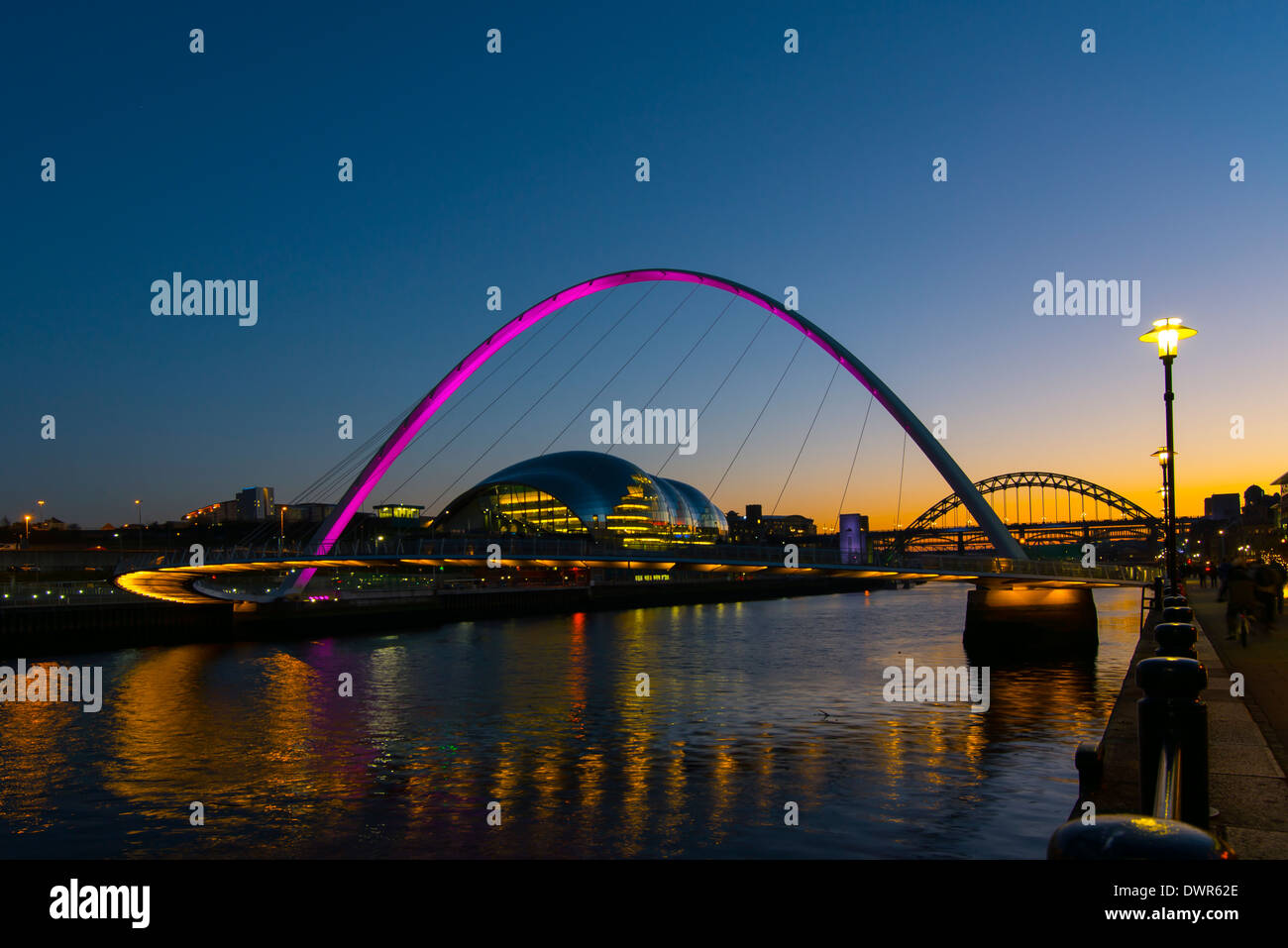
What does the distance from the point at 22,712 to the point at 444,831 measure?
2096cm

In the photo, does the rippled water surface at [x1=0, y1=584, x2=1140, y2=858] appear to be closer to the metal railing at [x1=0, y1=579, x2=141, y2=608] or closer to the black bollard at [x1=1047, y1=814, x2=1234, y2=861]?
the metal railing at [x1=0, y1=579, x2=141, y2=608]

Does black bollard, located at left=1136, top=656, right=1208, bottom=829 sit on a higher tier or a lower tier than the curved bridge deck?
higher

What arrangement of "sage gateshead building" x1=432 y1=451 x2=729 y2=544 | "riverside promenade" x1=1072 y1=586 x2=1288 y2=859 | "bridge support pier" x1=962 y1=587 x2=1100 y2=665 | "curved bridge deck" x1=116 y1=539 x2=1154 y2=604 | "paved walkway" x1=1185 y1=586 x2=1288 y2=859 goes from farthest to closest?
"sage gateshead building" x1=432 y1=451 x2=729 y2=544 < "bridge support pier" x1=962 y1=587 x2=1100 y2=665 < "curved bridge deck" x1=116 y1=539 x2=1154 y2=604 < "riverside promenade" x1=1072 y1=586 x2=1288 y2=859 < "paved walkway" x1=1185 y1=586 x2=1288 y2=859

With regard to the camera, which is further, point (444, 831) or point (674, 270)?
point (674, 270)

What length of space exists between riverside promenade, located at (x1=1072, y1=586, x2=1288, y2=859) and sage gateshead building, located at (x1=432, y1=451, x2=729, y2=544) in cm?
10030

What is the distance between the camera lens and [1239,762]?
813 centimetres

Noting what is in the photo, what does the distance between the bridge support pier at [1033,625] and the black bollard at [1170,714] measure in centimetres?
4157

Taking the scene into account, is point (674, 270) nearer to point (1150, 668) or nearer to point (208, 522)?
point (1150, 668)

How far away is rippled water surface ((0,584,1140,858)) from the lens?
15906mm

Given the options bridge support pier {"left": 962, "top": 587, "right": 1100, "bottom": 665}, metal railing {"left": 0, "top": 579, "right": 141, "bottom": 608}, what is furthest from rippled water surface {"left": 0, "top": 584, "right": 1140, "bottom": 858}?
metal railing {"left": 0, "top": 579, "right": 141, "bottom": 608}

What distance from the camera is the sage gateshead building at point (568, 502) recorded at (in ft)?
386

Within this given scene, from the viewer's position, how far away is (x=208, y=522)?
146 meters

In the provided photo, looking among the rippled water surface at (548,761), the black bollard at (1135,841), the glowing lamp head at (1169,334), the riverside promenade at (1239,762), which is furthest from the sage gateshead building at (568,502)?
the black bollard at (1135,841)
